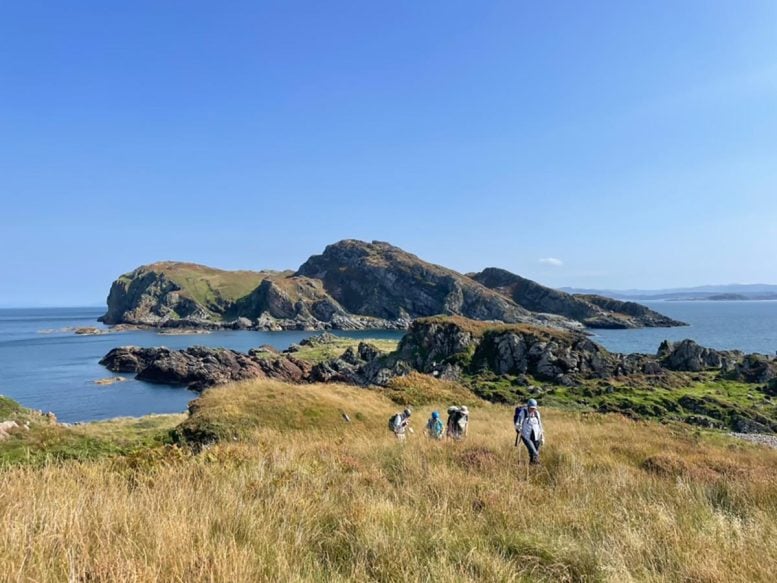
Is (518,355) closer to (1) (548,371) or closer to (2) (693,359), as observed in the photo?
(1) (548,371)

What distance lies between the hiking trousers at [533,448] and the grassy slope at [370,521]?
126 centimetres

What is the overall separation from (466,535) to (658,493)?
3.62 m

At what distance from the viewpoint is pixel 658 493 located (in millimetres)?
6922

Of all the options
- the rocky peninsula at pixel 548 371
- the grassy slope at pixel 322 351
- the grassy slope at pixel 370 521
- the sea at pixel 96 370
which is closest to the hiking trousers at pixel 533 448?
the grassy slope at pixel 370 521

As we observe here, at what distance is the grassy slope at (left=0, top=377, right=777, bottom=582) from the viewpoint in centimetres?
386

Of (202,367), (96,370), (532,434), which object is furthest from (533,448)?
(96,370)

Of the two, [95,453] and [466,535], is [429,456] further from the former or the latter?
[95,453]

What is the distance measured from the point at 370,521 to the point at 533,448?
6574mm

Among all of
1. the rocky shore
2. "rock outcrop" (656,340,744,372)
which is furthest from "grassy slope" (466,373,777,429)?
"rock outcrop" (656,340,744,372)

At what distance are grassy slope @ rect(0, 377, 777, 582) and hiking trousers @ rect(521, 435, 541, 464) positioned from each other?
1264 millimetres

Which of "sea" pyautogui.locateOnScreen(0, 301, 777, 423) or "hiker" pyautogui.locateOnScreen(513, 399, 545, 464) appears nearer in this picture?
"hiker" pyautogui.locateOnScreen(513, 399, 545, 464)

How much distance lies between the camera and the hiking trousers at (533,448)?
10.2 m

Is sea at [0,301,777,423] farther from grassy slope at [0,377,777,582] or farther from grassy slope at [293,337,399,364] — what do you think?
grassy slope at [0,377,777,582]

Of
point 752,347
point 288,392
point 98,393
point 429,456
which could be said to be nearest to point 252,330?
point 98,393
